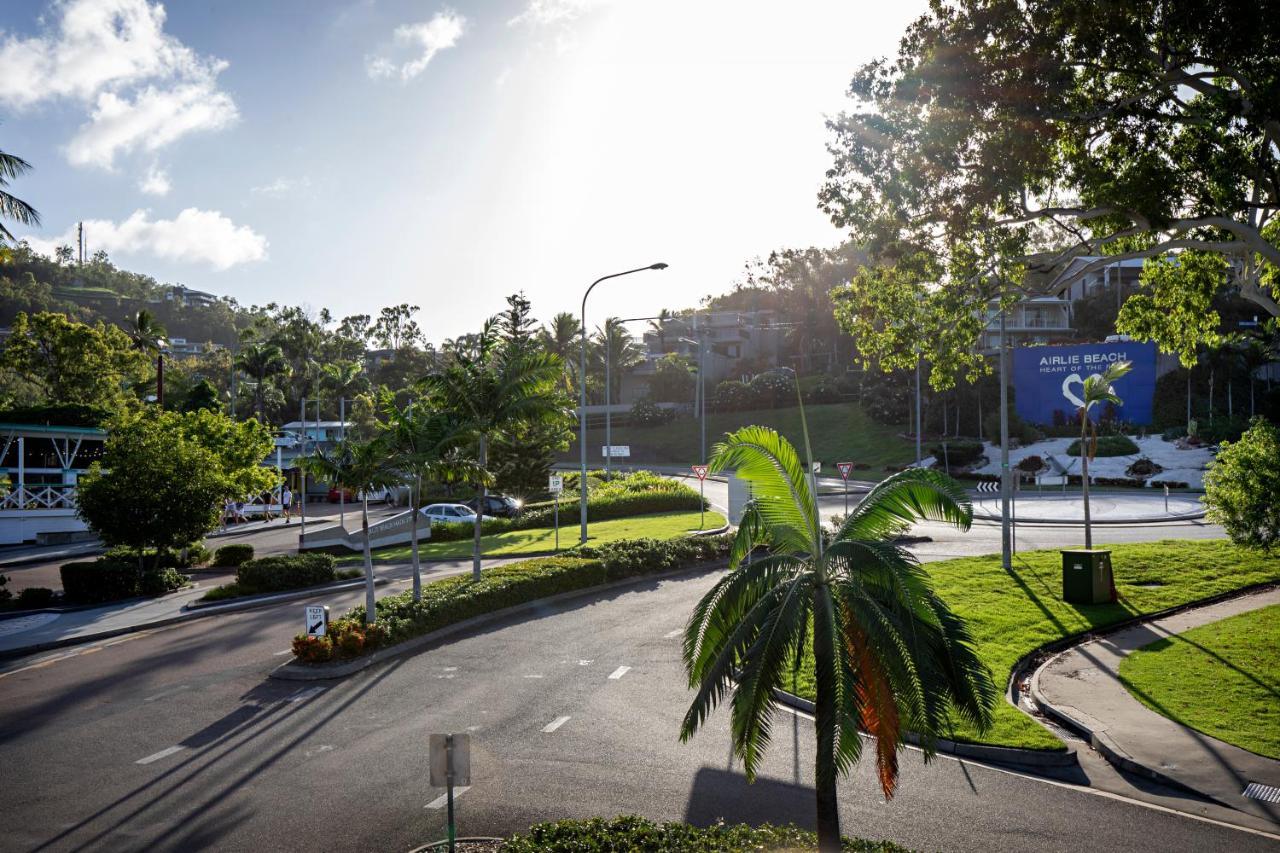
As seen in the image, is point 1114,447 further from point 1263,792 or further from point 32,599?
point 32,599

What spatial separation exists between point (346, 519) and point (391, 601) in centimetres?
3106

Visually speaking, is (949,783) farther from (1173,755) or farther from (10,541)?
(10,541)

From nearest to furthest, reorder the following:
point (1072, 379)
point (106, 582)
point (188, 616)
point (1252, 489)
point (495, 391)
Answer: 1. point (1252, 489)
2. point (188, 616)
3. point (495, 391)
4. point (106, 582)
5. point (1072, 379)

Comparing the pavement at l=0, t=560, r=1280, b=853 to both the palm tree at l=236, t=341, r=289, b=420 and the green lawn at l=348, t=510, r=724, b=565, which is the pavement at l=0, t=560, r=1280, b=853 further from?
the palm tree at l=236, t=341, r=289, b=420

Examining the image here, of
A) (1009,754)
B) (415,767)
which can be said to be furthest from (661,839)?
(1009,754)

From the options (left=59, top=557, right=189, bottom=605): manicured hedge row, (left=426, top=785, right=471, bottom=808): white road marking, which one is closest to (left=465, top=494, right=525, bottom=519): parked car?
(left=59, top=557, right=189, bottom=605): manicured hedge row

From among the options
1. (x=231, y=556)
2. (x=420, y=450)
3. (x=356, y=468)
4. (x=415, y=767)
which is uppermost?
(x=420, y=450)

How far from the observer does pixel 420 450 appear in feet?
69.3

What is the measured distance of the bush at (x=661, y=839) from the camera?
337 inches

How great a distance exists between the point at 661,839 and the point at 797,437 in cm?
7496

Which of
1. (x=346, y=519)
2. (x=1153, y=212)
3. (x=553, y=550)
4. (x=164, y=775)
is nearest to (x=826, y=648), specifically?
(x=164, y=775)

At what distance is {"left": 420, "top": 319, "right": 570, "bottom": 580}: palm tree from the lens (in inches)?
949

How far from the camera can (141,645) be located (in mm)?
20109

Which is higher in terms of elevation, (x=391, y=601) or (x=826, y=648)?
(x=826, y=648)
